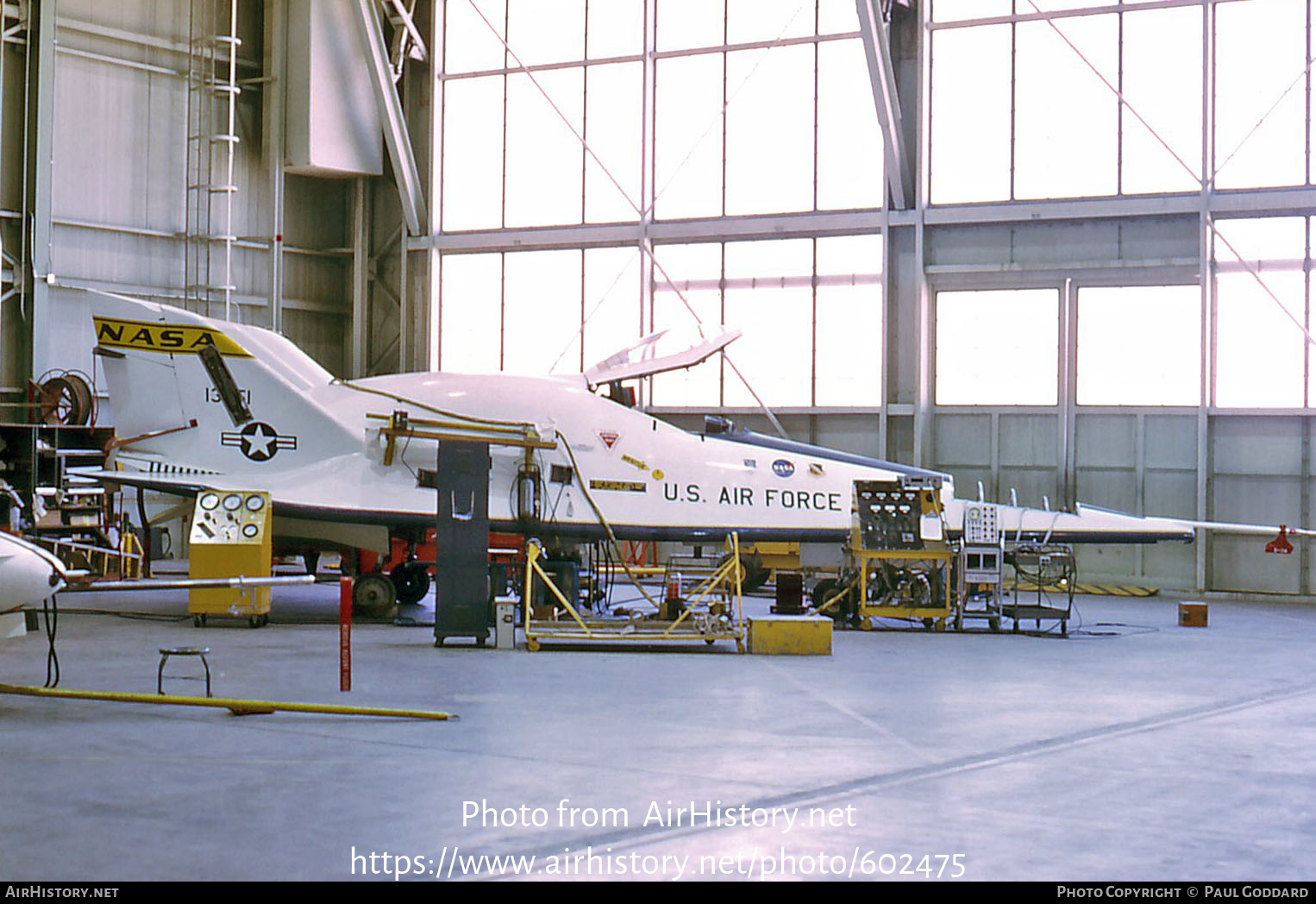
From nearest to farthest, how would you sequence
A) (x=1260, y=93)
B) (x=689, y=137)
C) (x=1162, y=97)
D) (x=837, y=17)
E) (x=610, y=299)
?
(x=1260, y=93) < (x=1162, y=97) < (x=837, y=17) < (x=689, y=137) < (x=610, y=299)

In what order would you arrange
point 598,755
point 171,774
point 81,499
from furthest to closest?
point 81,499
point 598,755
point 171,774

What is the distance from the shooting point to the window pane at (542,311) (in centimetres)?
2498

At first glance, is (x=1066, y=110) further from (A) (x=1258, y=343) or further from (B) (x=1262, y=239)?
(A) (x=1258, y=343)

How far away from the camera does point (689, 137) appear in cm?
2403

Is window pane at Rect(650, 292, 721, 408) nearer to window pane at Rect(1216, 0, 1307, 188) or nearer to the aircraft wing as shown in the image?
the aircraft wing

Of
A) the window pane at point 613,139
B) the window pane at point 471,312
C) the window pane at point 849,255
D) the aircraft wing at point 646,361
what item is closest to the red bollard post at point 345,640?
the aircraft wing at point 646,361

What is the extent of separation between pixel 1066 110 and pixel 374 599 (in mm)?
13349

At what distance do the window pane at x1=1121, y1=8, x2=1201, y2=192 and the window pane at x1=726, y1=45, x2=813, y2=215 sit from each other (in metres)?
5.13

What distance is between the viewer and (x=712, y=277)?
23922 millimetres

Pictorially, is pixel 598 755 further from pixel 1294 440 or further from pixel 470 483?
pixel 1294 440

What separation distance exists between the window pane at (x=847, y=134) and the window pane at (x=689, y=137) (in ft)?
6.15

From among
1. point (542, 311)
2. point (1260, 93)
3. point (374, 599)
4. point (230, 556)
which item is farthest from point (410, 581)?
point (1260, 93)

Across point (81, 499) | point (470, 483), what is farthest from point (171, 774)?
point (81, 499)

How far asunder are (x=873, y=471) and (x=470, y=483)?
5.73m
